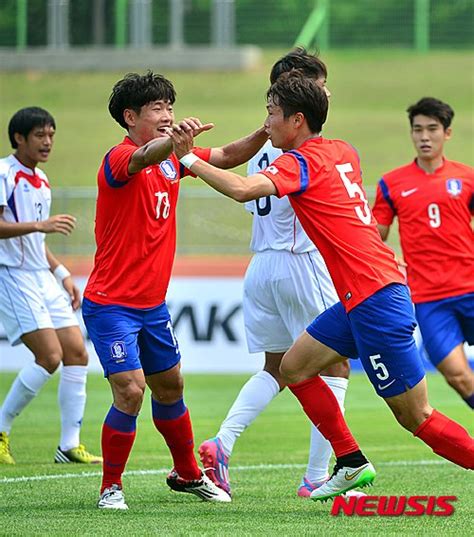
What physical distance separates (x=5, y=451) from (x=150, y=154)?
3.41m

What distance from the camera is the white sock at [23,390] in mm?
9375

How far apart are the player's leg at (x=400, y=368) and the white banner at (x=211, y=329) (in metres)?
9.30

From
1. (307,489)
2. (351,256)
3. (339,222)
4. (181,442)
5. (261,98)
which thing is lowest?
(307,489)

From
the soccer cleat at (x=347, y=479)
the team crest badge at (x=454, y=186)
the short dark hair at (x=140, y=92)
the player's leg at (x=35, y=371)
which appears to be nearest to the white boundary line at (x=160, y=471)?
the player's leg at (x=35, y=371)

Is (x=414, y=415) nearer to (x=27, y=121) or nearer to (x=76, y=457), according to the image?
(x=76, y=457)

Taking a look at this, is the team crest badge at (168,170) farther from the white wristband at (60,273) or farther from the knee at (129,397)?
the white wristband at (60,273)

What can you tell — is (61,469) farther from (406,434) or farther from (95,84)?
(95,84)

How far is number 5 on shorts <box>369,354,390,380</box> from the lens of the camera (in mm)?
6379

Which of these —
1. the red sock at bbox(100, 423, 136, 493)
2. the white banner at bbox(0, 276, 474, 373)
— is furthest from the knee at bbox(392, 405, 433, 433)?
the white banner at bbox(0, 276, 474, 373)

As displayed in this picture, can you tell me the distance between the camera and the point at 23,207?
9.32 m

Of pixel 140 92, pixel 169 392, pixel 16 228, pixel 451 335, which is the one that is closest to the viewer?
pixel 140 92

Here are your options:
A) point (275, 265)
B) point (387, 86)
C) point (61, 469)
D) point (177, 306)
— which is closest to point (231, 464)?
point (61, 469)

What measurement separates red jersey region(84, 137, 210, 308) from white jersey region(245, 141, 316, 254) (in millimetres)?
933

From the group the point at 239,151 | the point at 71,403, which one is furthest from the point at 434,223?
the point at 71,403
